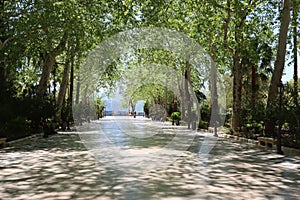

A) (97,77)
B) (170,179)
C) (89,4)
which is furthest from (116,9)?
(97,77)

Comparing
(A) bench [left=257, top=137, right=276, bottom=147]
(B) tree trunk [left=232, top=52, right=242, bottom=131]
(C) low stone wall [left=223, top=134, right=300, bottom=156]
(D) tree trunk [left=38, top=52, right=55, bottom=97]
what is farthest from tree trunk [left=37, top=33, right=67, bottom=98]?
(A) bench [left=257, top=137, right=276, bottom=147]

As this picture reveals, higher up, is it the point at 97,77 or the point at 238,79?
the point at 97,77

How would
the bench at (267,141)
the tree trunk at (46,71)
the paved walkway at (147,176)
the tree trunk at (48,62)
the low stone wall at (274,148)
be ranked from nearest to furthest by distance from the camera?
the paved walkway at (147,176) < the low stone wall at (274,148) < the bench at (267,141) < the tree trunk at (48,62) < the tree trunk at (46,71)

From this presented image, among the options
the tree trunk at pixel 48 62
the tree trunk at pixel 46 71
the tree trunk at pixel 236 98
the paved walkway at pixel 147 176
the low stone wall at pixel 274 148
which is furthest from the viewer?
the tree trunk at pixel 46 71

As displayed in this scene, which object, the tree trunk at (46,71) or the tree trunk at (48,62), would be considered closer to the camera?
the tree trunk at (48,62)

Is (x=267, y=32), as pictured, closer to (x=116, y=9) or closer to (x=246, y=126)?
(x=246, y=126)

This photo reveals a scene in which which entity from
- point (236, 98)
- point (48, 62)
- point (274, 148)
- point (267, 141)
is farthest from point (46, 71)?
point (274, 148)

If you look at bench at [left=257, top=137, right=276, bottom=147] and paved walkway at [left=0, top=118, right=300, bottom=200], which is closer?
paved walkway at [left=0, top=118, right=300, bottom=200]

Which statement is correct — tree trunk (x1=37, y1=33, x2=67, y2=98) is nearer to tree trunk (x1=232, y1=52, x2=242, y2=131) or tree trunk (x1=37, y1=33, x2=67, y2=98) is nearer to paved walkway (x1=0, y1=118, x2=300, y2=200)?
tree trunk (x1=232, y1=52, x2=242, y2=131)

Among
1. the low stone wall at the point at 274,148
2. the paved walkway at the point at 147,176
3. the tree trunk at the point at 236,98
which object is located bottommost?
the paved walkway at the point at 147,176

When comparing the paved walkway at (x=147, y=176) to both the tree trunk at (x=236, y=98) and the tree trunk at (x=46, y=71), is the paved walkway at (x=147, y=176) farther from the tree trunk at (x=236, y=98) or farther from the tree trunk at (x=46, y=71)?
the tree trunk at (x=46, y=71)

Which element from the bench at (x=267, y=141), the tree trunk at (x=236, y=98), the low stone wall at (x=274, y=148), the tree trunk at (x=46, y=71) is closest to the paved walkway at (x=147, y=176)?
the low stone wall at (x=274, y=148)

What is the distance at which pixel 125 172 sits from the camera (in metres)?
9.79

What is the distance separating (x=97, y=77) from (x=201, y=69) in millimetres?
14438
